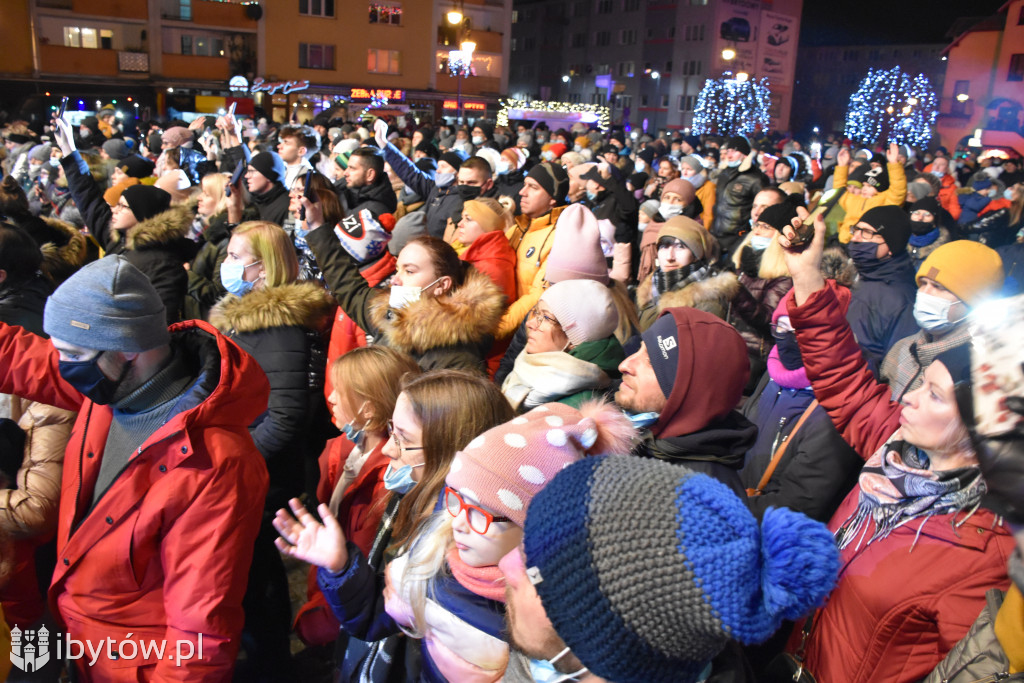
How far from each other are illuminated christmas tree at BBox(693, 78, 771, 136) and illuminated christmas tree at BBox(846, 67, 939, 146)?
5.73m

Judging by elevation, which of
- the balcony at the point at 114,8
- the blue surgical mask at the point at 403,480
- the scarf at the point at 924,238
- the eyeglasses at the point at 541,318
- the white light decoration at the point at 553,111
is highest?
the balcony at the point at 114,8

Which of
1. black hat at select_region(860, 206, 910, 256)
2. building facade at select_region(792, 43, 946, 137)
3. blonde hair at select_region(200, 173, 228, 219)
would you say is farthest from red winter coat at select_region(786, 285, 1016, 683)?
building facade at select_region(792, 43, 946, 137)

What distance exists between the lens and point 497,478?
197cm

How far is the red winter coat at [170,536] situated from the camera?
2250mm

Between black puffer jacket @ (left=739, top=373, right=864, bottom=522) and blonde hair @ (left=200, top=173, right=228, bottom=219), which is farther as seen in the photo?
blonde hair @ (left=200, top=173, right=228, bottom=219)

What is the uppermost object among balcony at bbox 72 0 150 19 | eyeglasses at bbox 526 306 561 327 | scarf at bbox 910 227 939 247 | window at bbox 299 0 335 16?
window at bbox 299 0 335 16

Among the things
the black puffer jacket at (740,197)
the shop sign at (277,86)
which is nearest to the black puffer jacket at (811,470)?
the black puffer jacket at (740,197)

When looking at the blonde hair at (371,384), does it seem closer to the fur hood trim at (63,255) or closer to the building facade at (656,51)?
the fur hood trim at (63,255)

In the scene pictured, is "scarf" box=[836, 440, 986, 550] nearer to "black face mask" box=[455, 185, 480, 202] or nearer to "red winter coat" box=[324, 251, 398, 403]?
"red winter coat" box=[324, 251, 398, 403]

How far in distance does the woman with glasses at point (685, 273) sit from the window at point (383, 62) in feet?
126

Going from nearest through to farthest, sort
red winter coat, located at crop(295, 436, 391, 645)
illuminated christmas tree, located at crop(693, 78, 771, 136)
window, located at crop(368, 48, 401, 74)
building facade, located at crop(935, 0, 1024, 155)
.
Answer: red winter coat, located at crop(295, 436, 391, 645), window, located at crop(368, 48, 401, 74), building facade, located at crop(935, 0, 1024, 155), illuminated christmas tree, located at crop(693, 78, 771, 136)

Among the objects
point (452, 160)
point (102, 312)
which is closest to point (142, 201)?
point (102, 312)

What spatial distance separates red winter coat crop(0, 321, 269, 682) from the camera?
7.38ft

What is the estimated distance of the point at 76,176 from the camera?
6012 millimetres
